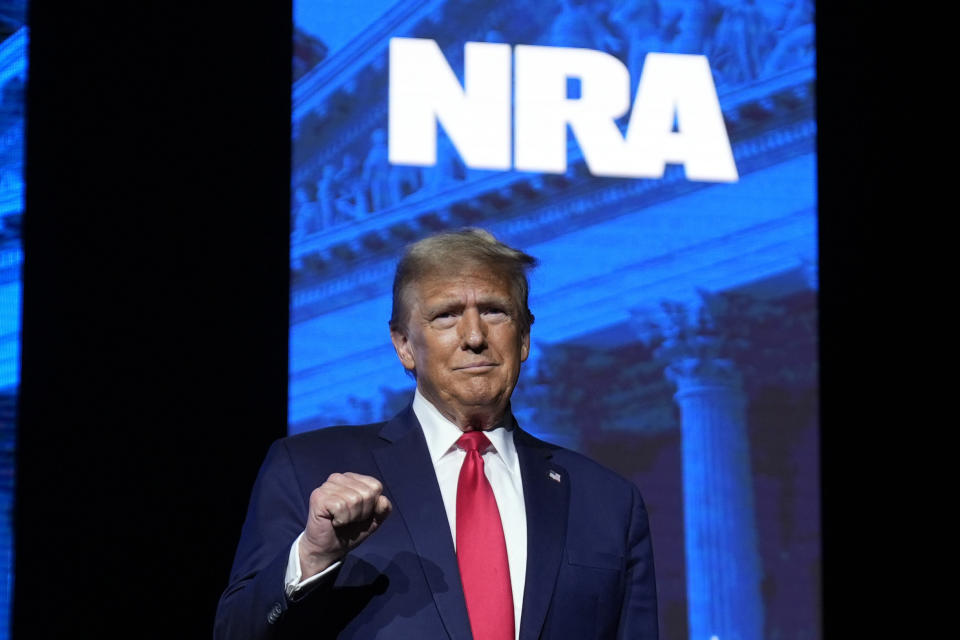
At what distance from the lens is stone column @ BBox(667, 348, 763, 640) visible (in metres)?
3.82

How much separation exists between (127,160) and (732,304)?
2057 millimetres

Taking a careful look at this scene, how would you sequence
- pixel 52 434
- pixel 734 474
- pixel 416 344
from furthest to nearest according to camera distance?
pixel 734 474 → pixel 52 434 → pixel 416 344

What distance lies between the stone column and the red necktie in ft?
7.15

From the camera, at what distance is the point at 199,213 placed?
375 cm

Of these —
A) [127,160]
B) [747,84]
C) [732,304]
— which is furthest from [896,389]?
[127,160]

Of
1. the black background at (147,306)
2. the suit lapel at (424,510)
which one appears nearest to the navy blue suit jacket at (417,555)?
the suit lapel at (424,510)

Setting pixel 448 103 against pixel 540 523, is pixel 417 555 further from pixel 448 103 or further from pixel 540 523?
pixel 448 103

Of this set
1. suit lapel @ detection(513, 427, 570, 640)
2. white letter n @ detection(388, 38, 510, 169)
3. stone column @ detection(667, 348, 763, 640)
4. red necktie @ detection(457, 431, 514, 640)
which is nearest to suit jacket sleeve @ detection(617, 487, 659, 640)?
suit lapel @ detection(513, 427, 570, 640)

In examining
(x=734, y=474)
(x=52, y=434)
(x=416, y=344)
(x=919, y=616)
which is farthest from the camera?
(x=919, y=616)

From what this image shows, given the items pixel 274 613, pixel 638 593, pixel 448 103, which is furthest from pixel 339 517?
pixel 448 103

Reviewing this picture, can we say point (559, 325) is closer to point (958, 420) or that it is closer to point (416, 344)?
point (958, 420)

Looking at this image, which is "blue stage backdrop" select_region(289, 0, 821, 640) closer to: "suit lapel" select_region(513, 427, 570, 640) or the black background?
the black background

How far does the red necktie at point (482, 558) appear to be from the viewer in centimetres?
172

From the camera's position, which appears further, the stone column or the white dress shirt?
the stone column
